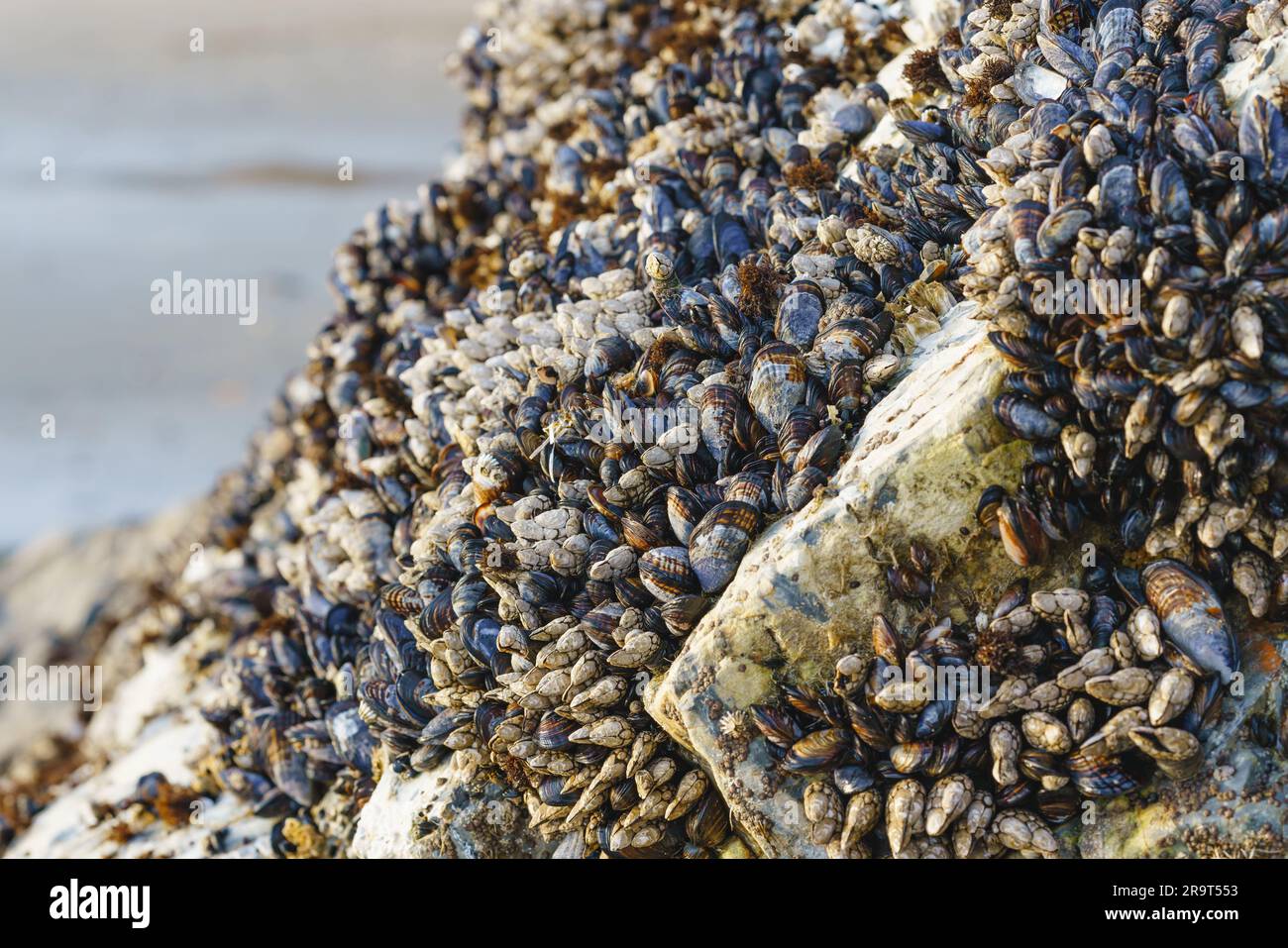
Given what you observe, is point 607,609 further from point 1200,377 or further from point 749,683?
point 1200,377

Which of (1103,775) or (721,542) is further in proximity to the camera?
(721,542)

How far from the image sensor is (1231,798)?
317 cm

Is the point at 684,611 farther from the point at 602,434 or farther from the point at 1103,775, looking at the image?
the point at 1103,775

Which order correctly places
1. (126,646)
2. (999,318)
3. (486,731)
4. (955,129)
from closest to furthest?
(999,318) → (486,731) → (955,129) → (126,646)

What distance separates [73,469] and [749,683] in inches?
443

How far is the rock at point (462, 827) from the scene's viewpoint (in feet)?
13.0

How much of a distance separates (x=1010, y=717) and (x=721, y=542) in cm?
112

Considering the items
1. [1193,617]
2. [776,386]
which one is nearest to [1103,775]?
[1193,617]

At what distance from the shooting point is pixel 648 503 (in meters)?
3.94

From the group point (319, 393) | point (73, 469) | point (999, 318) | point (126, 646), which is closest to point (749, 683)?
point (999, 318)

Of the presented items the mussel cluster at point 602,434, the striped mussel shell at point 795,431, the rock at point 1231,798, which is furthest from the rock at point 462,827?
the rock at point 1231,798

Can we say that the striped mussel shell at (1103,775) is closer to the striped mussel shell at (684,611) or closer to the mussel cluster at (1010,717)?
the mussel cluster at (1010,717)

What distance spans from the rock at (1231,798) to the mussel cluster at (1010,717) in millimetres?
70

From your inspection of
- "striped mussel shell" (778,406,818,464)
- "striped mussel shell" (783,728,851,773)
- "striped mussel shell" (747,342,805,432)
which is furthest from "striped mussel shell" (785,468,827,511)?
"striped mussel shell" (783,728,851,773)
